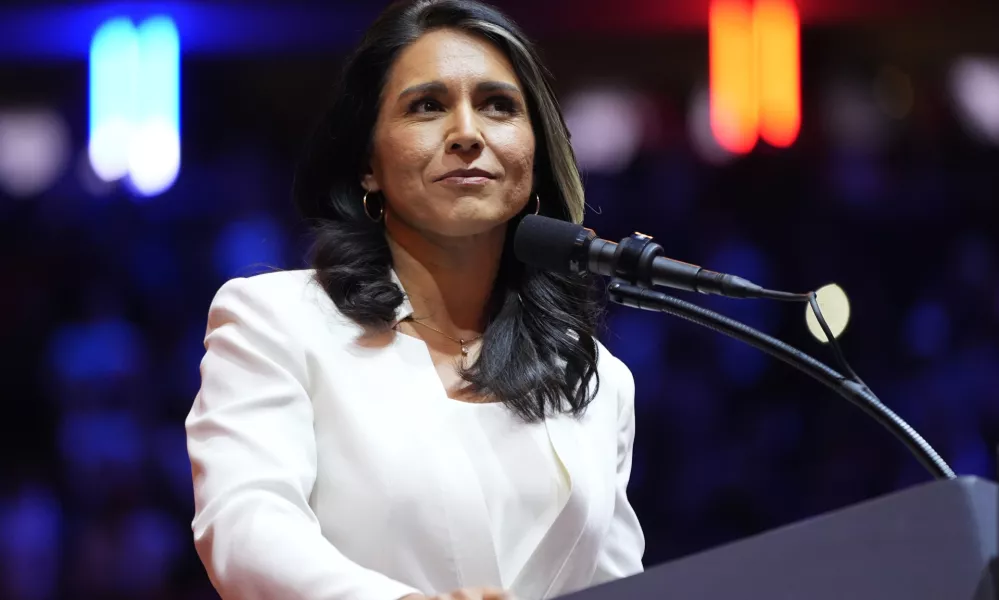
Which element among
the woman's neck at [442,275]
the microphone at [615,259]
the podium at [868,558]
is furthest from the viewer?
the woman's neck at [442,275]

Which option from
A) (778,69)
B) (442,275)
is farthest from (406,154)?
(778,69)

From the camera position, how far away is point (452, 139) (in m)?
1.80

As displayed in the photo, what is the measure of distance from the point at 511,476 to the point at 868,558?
787 mm

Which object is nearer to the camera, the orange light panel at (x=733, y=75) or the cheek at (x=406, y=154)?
the cheek at (x=406, y=154)

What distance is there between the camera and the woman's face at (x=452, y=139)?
1.81 metres

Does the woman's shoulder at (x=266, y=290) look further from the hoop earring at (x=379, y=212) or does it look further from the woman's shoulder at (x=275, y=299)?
the hoop earring at (x=379, y=212)

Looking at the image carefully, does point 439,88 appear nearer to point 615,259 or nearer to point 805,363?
point 615,259

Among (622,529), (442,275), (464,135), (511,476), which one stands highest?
(464,135)

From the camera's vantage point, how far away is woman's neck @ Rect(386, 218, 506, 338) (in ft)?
6.26

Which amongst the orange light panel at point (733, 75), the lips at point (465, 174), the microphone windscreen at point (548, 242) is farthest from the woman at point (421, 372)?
the orange light panel at point (733, 75)

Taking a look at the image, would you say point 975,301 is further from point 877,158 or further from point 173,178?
point 173,178

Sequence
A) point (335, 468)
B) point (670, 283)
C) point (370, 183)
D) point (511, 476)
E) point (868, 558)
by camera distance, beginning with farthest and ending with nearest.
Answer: point (370, 183) < point (511, 476) < point (335, 468) < point (670, 283) < point (868, 558)

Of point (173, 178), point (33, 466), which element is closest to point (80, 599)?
point (33, 466)

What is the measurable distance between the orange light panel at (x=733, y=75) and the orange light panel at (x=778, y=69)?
0.03 m
